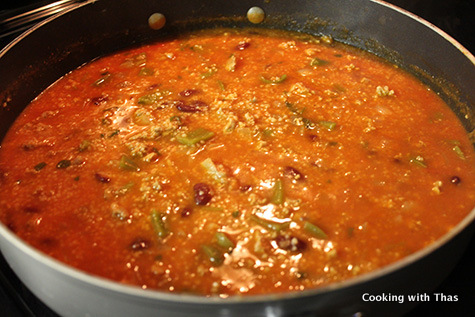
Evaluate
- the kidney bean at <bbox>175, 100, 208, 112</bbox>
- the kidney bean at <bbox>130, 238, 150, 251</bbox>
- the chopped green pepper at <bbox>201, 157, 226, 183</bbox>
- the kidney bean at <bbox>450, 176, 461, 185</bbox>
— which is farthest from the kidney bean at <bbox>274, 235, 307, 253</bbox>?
the kidney bean at <bbox>175, 100, 208, 112</bbox>

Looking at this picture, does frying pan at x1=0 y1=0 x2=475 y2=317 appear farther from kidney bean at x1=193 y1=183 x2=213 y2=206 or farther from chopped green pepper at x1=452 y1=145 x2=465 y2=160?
kidney bean at x1=193 y1=183 x2=213 y2=206

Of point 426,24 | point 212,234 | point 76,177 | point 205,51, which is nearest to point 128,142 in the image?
point 76,177

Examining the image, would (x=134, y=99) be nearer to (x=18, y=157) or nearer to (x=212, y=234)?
(x=18, y=157)

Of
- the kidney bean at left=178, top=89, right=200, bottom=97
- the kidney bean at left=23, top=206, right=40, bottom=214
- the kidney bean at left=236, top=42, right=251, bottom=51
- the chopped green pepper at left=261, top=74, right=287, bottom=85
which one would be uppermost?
the kidney bean at left=236, top=42, right=251, bottom=51

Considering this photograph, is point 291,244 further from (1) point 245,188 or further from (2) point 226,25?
(2) point 226,25

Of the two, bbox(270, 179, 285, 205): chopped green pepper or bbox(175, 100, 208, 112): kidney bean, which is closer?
bbox(270, 179, 285, 205): chopped green pepper

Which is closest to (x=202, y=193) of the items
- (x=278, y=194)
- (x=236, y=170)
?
(x=236, y=170)
